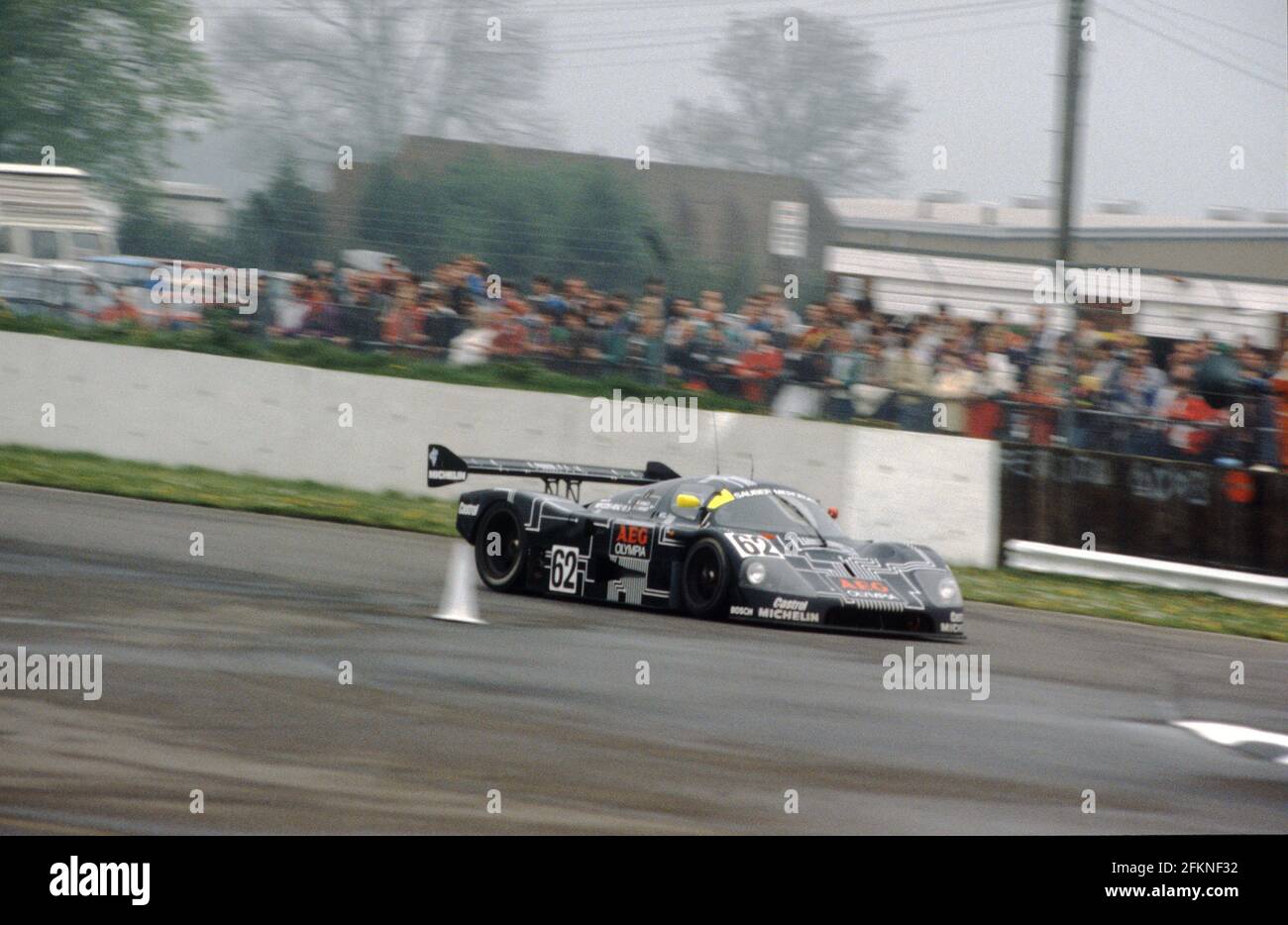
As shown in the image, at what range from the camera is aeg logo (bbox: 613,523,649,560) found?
1102 cm

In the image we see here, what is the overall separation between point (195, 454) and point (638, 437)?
182 inches

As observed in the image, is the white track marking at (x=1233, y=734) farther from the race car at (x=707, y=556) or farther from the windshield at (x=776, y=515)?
the windshield at (x=776, y=515)

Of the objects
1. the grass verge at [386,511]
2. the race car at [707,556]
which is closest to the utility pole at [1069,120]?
the grass verge at [386,511]

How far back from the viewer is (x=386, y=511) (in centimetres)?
1602

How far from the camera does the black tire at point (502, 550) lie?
1176 cm

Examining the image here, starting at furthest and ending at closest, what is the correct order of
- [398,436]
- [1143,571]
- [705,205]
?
1. [705,205]
2. [398,436]
3. [1143,571]

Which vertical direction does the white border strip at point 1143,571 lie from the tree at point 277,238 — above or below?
below

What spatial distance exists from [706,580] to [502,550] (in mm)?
1876

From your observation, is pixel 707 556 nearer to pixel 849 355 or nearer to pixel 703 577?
pixel 703 577

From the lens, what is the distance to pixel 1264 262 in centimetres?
3122

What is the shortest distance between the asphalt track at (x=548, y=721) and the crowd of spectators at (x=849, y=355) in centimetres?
387

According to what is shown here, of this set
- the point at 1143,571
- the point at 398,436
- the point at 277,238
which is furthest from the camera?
the point at 277,238

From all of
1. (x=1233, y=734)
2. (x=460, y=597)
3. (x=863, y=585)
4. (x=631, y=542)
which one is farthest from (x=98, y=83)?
(x=1233, y=734)
